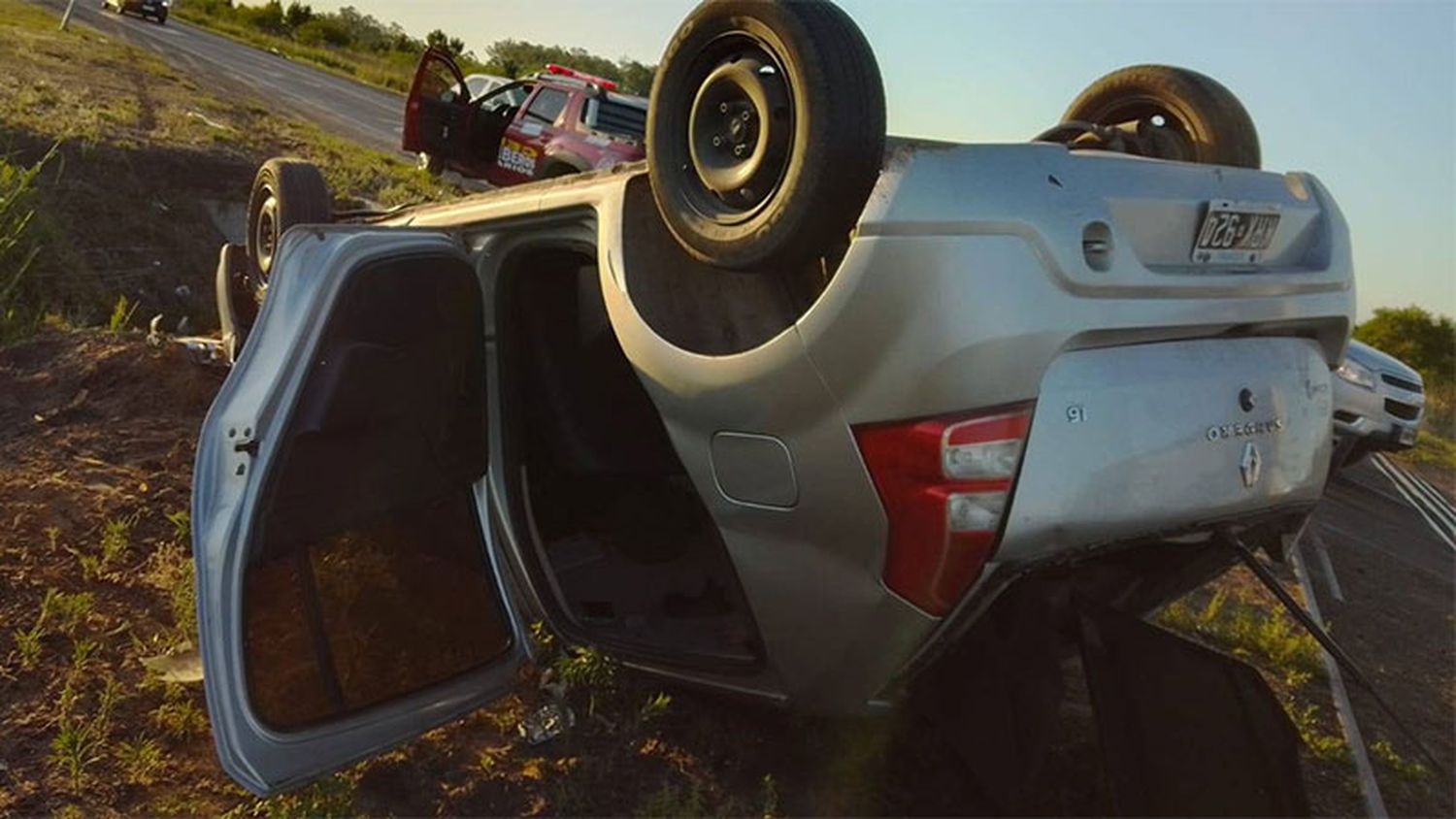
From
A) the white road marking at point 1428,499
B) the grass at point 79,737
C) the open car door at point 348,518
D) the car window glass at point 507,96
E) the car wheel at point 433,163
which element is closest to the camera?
the open car door at point 348,518

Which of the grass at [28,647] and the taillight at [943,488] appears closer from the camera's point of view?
the taillight at [943,488]

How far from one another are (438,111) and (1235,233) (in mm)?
10500

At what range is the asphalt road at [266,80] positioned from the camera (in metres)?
21.8

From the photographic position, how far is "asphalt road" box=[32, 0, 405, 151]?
21.8m

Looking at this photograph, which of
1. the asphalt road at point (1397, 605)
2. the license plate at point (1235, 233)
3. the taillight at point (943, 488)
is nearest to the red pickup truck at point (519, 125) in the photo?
the asphalt road at point (1397, 605)

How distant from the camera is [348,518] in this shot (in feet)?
8.53

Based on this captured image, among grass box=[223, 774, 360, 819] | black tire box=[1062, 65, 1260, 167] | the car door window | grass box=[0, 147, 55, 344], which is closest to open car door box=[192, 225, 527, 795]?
the car door window

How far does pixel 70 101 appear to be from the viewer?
1361cm

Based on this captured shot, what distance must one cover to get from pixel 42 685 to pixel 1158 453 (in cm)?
303

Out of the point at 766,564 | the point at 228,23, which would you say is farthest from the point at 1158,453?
the point at 228,23

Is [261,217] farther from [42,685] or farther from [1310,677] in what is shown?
[1310,677]

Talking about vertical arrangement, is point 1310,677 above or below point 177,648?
above

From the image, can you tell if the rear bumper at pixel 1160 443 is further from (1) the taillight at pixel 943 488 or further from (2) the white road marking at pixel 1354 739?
(2) the white road marking at pixel 1354 739

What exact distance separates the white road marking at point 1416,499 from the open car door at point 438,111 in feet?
32.4
